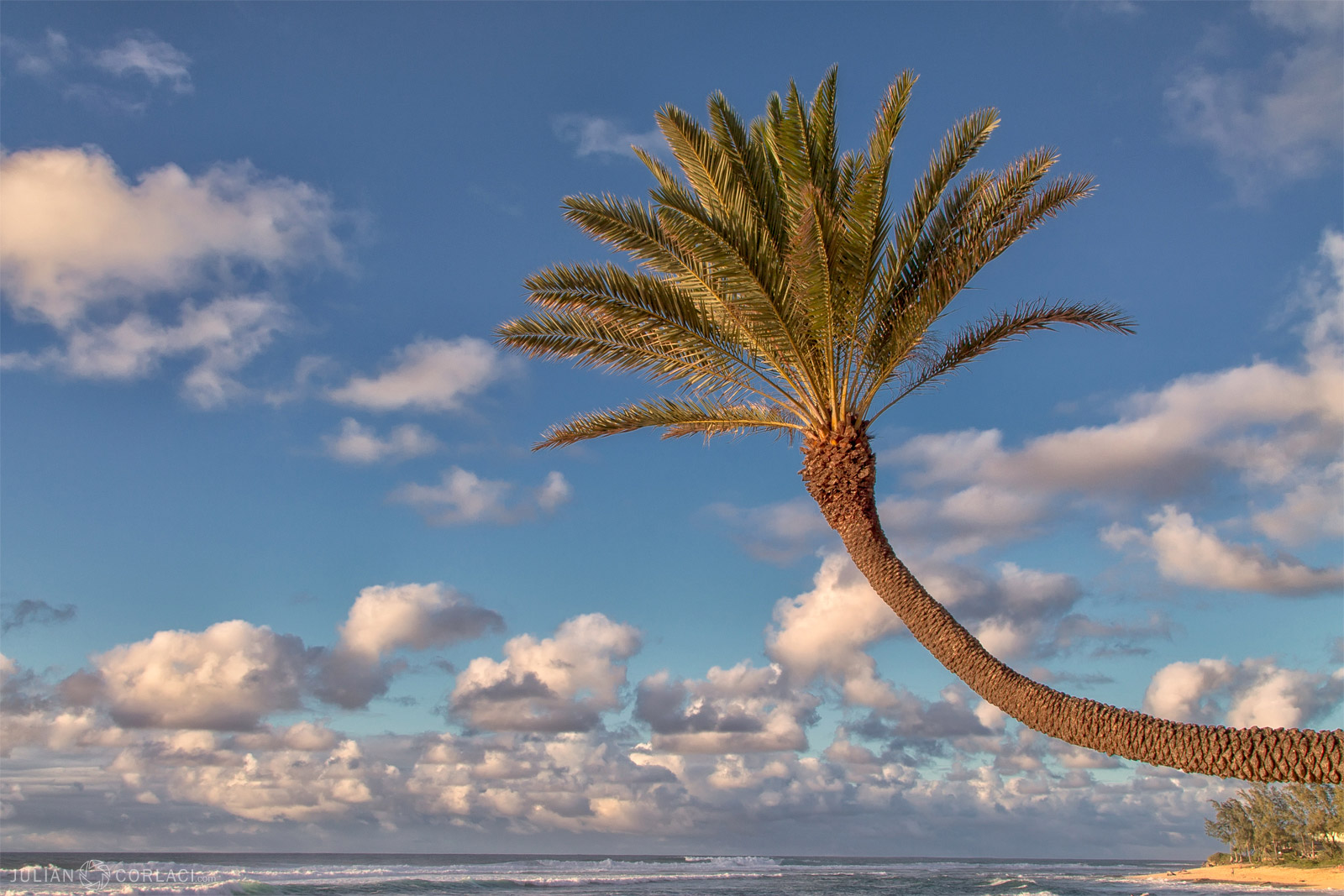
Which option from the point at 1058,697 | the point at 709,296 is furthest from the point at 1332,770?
the point at 709,296

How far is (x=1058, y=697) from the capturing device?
779cm

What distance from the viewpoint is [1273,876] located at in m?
51.3

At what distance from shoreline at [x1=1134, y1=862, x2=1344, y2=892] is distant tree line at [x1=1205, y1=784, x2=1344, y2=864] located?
1.65 m

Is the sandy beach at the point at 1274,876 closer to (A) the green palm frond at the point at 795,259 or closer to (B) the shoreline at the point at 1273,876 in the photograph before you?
(B) the shoreline at the point at 1273,876

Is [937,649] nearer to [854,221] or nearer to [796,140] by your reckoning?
[854,221]

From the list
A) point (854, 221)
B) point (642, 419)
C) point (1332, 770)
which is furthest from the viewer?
point (642, 419)

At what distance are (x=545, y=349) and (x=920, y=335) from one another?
4659mm

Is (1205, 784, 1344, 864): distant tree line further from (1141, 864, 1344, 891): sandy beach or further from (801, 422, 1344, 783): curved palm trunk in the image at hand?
(801, 422, 1344, 783): curved palm trunk

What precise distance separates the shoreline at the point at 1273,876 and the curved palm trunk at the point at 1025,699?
1722 inches

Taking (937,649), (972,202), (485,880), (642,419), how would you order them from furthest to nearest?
1. (485,880)
2. (642,419)
3. (972,202)
4. (937,649)

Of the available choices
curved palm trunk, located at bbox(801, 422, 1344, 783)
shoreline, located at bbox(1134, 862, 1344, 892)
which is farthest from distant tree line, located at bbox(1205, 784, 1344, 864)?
curved palm trunk, located at bbox(801, 422, 1344, 783)

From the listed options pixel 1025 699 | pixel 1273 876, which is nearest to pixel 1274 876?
pixel 1273 876

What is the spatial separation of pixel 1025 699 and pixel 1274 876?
57.4 m

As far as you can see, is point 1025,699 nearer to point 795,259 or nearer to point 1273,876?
point 795,259
